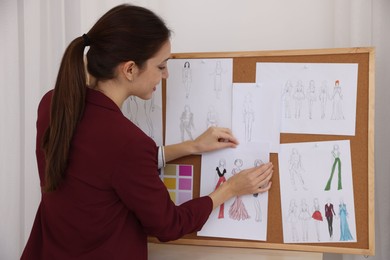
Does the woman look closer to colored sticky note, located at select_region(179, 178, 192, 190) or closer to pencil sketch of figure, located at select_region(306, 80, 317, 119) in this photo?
colored sticky note, located at select_region(179, 178, 192, 190)

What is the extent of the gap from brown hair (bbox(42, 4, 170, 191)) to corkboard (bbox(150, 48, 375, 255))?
46cm

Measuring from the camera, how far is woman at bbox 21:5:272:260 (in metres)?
1.05

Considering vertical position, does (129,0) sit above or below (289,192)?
above

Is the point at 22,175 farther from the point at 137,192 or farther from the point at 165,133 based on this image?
the point at 137,192

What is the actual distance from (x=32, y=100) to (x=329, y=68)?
50.3 inches

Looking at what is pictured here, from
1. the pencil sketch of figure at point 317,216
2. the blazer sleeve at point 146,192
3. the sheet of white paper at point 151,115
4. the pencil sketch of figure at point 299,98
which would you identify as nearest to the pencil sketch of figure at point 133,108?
the sheet of white paper at point 151,115

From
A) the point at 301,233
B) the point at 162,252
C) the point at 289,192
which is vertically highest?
the point at 289,192

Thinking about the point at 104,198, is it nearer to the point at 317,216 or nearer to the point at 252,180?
the point at 252,180

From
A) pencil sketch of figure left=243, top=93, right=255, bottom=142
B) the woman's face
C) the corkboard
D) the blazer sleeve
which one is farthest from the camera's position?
pencil sketch of figure left=243, top=93, right=255, bottom=142

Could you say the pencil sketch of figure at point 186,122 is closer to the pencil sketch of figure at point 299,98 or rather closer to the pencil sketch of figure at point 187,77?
the pencil sketch of figure at point 187,77

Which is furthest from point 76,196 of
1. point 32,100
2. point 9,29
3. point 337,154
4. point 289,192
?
point 9,29

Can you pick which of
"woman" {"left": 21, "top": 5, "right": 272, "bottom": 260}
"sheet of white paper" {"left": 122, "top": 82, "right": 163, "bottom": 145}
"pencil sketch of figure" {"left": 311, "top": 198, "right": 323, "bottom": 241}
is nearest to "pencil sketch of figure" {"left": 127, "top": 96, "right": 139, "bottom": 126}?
"sheet of white paper" {"left": 122, "top": 82, "right": 163, "bottom": 145}

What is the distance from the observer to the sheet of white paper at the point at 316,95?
1317 mm

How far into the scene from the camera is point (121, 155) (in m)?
1.04
